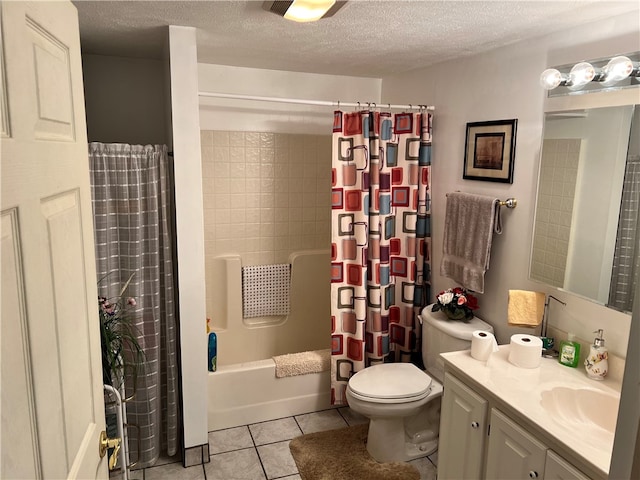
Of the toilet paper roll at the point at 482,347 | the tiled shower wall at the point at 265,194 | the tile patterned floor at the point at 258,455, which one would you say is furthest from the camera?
the tiled shower wall at the point at 265,194

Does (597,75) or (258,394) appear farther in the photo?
(258,394)

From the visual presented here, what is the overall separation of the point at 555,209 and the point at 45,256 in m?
2.07

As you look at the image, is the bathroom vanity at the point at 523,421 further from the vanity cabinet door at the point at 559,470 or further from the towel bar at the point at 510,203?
the towel bar at the point at 510,203

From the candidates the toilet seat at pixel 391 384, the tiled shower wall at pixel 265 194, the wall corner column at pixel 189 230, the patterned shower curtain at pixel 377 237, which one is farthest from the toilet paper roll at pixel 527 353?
the tiled shower wall at pixel 265 194

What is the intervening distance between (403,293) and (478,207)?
0.84 meters

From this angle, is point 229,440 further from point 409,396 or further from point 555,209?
point 555,209

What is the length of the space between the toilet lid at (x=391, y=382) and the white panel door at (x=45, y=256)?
1579 millimetres

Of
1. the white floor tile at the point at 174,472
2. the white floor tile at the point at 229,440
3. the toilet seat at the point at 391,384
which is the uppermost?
the toilet seat at the point at 391,384

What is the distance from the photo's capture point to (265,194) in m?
3.49

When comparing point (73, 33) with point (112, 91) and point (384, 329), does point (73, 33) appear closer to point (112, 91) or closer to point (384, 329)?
point (112, 91)

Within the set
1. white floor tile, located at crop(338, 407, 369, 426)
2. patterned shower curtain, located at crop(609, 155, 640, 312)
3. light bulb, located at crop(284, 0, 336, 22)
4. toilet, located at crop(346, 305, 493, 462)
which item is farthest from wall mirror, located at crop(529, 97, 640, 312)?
white floor tile, located at crop(338, 407, 369, 426)

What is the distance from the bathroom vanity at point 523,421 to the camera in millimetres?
1530

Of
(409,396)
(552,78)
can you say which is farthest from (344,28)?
(409,396)

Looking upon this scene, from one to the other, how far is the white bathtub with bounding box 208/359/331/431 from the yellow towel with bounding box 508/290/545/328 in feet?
4.52
